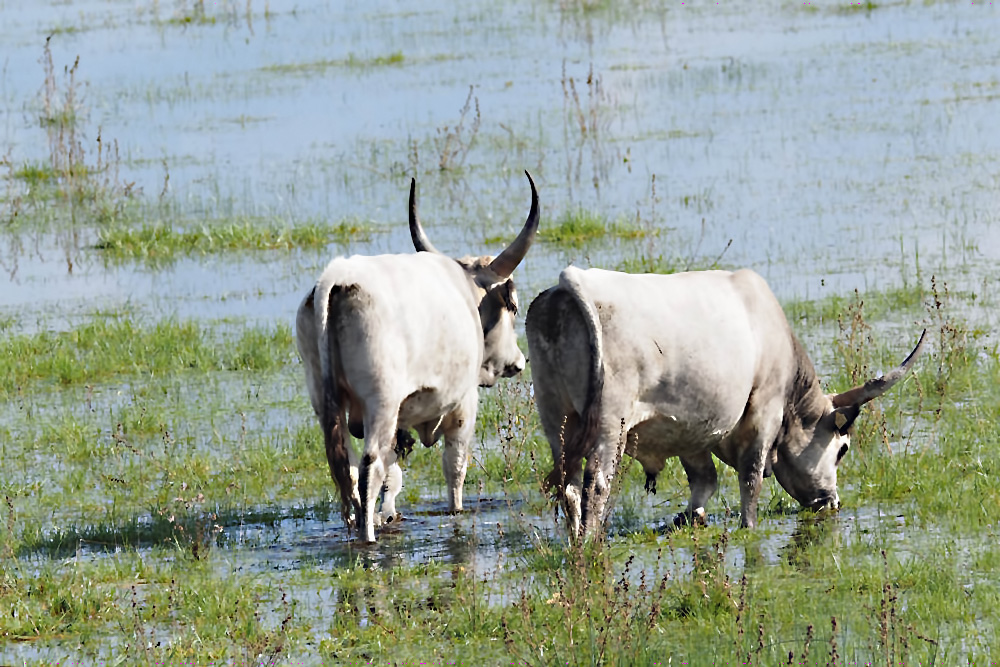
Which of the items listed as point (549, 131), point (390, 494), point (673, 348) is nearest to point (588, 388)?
point (673, 348)

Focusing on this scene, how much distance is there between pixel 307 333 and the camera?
7871 millimetres

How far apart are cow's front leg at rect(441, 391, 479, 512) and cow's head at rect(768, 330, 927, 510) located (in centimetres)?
155

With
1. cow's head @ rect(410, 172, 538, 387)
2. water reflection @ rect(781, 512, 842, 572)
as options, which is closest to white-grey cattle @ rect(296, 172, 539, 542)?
cow's head @ rect(410, 172, 538, 387)

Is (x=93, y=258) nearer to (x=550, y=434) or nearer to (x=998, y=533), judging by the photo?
(x=550, y=434)

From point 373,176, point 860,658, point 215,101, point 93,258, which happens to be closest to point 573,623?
point 860,658

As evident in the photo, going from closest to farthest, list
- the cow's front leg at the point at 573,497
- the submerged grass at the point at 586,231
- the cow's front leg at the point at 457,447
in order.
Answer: the cow's front leg at the point at 573,497, the cow's front leg at the point at 457,447, the submerged grass at the point at 586,231

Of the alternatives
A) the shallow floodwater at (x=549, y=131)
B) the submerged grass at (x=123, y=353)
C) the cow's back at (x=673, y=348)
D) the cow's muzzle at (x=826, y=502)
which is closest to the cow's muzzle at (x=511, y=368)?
the cow's back at (x=673, y=348)

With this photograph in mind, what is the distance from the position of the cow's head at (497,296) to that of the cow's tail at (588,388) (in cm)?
142

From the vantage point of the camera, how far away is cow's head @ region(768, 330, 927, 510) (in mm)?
8180

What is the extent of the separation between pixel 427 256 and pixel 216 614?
100 inches

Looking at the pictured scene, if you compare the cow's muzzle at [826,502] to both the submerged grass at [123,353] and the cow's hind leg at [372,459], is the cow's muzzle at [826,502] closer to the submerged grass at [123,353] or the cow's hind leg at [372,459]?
the cow's hind leg at [372,459]

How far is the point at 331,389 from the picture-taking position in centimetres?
760

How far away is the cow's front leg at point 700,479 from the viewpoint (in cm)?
805

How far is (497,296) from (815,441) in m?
1.90
